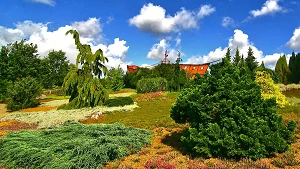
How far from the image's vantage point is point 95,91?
18422 mm

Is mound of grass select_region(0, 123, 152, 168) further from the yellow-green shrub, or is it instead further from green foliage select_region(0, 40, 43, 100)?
green foliage select_region(0, 40, 43, 100)

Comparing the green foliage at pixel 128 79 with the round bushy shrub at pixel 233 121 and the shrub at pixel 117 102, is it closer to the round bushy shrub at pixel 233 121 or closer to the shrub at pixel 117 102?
the shrub at pixel 117 102

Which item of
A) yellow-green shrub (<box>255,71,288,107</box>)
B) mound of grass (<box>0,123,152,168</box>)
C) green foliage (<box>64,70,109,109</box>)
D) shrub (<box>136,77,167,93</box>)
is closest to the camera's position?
mound of grass (<box>0,123,152,168</box>)

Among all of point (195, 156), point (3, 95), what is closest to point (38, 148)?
point (195, 156)

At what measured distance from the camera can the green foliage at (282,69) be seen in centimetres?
5879

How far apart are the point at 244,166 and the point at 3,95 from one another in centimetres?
3568

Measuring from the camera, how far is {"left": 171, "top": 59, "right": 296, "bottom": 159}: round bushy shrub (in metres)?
5.30

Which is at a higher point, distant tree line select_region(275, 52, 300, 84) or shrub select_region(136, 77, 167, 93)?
distant tree line select_region(275, 52, 300, 84)

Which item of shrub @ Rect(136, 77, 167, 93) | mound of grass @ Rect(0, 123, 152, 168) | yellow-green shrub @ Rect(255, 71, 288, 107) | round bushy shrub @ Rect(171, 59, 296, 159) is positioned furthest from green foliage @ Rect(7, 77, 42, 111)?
round bushy shrub @ Rect(171, 59, 296, 159)

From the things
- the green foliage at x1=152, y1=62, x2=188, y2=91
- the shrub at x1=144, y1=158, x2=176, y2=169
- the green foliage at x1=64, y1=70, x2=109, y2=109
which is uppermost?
the green foliage at x1=152, y1=62, x2=188, y2=91

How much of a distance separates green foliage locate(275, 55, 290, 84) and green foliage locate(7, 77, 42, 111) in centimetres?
5506

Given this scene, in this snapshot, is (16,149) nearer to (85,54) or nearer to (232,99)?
(232,99)

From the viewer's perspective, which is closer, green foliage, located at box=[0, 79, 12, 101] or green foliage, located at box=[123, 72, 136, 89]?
green foliage, located at box=[0, 79, 12, 101]

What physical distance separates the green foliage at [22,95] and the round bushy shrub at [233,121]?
2058 centimetres
